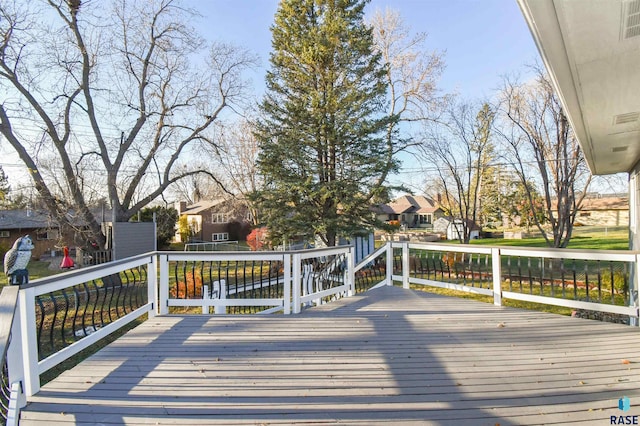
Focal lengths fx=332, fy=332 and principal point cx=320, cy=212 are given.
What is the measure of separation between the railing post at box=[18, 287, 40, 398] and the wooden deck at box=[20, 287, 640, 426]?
0.11 meters

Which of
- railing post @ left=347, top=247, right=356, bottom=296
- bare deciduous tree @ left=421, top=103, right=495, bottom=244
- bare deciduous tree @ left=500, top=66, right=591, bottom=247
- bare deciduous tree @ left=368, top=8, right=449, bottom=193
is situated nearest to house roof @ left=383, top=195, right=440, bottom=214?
bare deciduous tree @ left=368, top=8, right=449, bottom=193

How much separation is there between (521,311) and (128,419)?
487 centimetres

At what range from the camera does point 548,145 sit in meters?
11.0

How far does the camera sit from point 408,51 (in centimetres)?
1741

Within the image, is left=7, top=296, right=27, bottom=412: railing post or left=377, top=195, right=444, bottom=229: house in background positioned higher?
left=377, top=195, right=444, bottom=229: house in background

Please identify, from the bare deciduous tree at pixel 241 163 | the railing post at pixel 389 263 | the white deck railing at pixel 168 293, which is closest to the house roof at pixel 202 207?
the bare deciduous tree at pixel 241 163

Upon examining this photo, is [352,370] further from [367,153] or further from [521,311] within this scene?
[367,153]

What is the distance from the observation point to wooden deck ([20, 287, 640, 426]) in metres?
2.31

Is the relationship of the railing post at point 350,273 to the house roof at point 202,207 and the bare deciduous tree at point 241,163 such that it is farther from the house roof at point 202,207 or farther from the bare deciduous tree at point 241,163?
the house roof at point 202,207

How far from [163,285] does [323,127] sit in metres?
8.69

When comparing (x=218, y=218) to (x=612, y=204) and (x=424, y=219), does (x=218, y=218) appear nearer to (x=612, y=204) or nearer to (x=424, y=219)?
(x=424, y=219)

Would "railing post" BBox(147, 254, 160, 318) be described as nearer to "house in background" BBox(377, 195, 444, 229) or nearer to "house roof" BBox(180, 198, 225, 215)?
"house roof" BBox(180, 198, 225, 215)

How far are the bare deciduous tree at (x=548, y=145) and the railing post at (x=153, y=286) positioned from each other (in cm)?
1146

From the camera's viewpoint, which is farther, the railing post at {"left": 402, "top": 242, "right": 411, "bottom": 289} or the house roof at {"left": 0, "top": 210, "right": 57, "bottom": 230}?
the house roof at {"left": 0, "top": 210, "right": 57, "bottom": 230}
